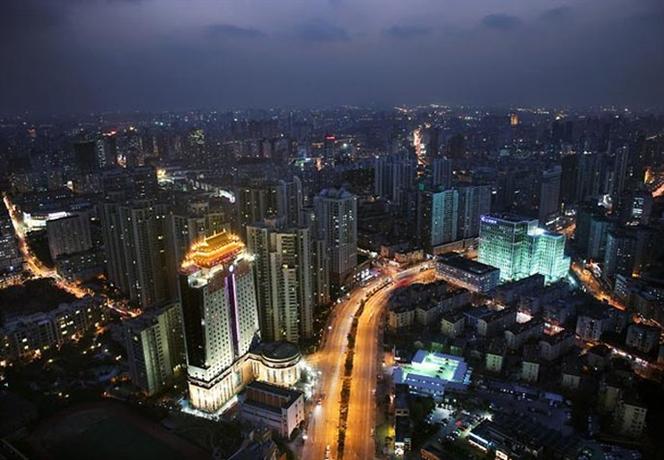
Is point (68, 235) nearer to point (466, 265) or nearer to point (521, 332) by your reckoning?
point (466, 265)

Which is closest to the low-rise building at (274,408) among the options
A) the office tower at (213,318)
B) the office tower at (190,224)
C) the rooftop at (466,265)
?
the office tower at (213,318)

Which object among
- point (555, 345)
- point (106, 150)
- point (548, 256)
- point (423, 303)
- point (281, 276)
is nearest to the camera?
point (555, 345)

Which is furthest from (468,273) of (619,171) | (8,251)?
(8,251)

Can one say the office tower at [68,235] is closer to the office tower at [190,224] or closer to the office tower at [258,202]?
the office tower at [190,224]

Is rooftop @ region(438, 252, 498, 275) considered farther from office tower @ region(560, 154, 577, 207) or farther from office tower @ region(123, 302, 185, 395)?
office tower @ region(560, 154, 577, 207)

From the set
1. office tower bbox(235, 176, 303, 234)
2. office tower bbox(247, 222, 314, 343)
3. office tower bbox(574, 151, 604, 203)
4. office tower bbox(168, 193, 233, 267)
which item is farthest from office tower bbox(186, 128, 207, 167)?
office tower bbox(574, 151, 604, 203)

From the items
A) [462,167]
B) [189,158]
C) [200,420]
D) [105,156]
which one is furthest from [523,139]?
[200,420]

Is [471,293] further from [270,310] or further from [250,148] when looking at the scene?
[250,148]
